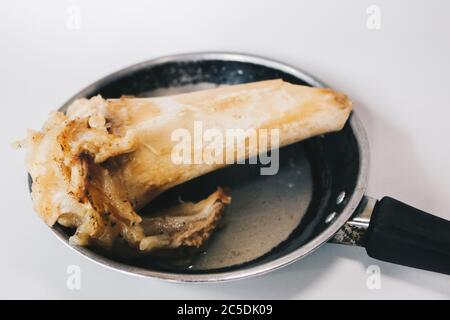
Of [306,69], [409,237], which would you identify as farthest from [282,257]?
[306,69]

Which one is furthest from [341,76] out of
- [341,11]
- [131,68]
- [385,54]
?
[131,68]

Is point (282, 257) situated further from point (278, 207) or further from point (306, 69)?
point (306, 69)

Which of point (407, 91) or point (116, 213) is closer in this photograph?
point (116, 213)

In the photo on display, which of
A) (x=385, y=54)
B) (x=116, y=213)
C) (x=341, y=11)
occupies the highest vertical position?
(x=341, y=11)

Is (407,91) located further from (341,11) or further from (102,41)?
(102,41)

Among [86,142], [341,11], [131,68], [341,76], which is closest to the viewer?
[86,142]
